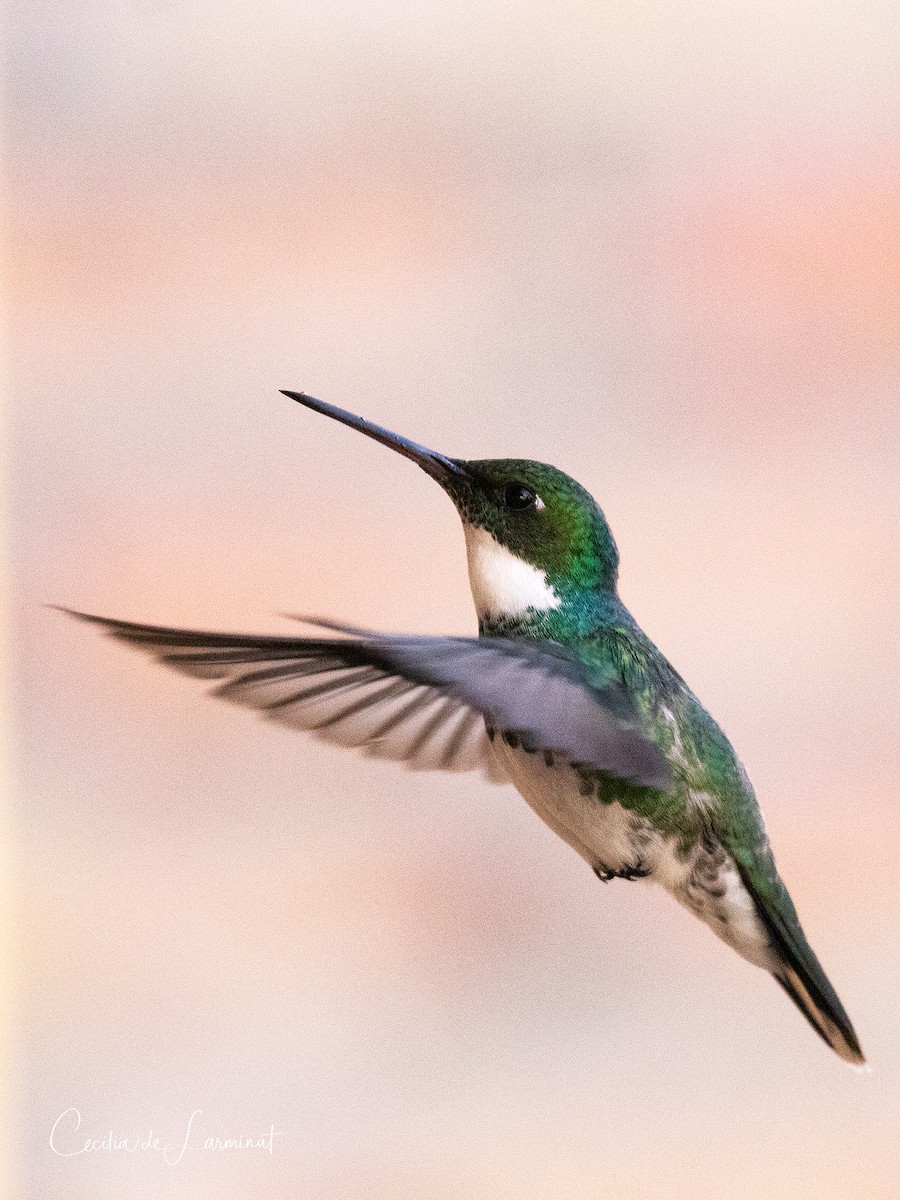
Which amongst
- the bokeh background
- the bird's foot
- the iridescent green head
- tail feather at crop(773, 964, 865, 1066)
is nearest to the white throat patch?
the iridescent green head

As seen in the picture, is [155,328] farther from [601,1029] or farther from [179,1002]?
[601,1029]

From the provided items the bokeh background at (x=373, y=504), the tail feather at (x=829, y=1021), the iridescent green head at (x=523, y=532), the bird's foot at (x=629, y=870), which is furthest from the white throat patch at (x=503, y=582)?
the bokeh background at (x=373, y=504)

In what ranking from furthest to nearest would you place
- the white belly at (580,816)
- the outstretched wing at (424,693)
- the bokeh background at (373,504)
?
the bokeh background at (373,504)
the white belly at (580,816)
the outstretched wing at (424,693)

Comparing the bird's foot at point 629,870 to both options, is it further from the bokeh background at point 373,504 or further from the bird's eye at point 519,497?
the bokeh background at point 373,504

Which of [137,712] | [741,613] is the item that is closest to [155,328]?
[137,712]

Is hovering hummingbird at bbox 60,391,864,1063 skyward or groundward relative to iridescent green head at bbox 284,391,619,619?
groundward

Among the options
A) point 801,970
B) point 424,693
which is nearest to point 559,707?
point 424,693

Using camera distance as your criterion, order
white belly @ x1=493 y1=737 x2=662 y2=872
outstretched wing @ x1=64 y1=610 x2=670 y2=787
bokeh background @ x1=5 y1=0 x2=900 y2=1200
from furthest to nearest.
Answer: bokeh background @ x1=5 y1=0 x2=900 y2=1200 < white belly @ x1=493 y1=737 x2=662 y2=872 < outstretched wing @ x1=64 y1=610 x2=670 y2=787

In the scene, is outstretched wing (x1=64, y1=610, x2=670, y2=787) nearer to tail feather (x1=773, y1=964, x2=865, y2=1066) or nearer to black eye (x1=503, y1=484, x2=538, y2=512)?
black eye (x1=503, y1=484, x2=538, y2=512)
